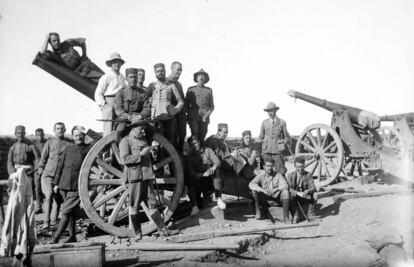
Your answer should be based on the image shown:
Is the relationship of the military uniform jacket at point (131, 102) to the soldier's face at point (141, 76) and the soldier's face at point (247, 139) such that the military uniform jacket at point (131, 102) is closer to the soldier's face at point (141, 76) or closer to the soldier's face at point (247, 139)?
the soldier's face at point (141, 76)

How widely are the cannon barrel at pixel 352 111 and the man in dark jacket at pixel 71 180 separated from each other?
6.63 meters

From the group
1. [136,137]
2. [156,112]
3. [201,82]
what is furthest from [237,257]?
[201,82]

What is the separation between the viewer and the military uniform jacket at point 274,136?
7809 mm

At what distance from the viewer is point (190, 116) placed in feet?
22.8

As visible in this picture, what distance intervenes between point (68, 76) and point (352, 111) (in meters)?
6.90

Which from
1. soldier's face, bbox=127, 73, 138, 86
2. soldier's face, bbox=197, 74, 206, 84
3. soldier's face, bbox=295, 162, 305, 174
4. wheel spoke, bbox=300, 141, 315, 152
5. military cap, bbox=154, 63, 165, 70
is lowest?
soldier's face, bbox=295, 162, 305, 174

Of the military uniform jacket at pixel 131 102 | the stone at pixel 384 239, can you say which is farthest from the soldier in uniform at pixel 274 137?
the military uniform jacket at pixel 131 102

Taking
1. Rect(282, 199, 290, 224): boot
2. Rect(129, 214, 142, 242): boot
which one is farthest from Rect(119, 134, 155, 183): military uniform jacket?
Rect(282, 199, 290, 224): boot

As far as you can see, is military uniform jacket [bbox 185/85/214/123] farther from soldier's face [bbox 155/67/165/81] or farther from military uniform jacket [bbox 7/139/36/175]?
military uniform jacket [bbox 7/139/36/175]

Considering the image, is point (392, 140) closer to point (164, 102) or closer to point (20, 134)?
point (164, 102)

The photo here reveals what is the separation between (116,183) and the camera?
19.3 feet

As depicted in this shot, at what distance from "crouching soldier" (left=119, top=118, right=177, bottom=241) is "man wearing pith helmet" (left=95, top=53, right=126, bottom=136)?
689 mm

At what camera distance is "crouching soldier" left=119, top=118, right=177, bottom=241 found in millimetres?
5516

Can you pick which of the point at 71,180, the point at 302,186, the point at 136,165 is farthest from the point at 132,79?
the point at 302,186
